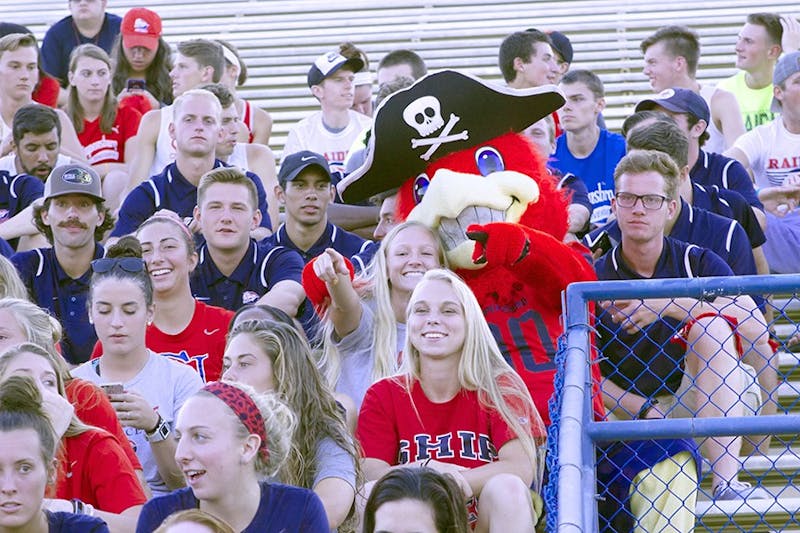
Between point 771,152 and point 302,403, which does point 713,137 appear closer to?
point 771,152

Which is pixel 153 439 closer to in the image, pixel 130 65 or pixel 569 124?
pixel 569 124

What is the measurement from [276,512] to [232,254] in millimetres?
2294

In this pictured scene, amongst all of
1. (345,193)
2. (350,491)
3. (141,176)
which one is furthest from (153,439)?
(141,176)

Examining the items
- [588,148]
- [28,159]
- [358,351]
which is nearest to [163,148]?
[28,159]

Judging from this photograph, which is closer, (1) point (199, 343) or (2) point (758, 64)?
(1) point (199, 343)

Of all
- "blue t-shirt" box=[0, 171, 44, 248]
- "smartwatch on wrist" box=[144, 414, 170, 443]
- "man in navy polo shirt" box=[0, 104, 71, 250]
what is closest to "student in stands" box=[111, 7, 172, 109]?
Result: "man in navy polo shirt" box=[0, 104, 71, 250]

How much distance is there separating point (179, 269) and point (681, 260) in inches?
68.7

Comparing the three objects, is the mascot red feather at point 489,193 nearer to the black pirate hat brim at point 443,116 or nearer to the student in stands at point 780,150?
the black pirate hat brim at point 443,116

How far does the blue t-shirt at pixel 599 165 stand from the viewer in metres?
7.29

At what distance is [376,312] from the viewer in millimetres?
5426

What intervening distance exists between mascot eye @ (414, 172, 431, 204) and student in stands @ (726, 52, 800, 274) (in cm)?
187

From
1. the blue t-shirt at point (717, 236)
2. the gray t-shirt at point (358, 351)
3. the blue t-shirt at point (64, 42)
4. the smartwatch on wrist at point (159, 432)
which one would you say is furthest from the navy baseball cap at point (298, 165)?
the blue t-shirt at point (64, 42)

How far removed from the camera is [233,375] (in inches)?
179

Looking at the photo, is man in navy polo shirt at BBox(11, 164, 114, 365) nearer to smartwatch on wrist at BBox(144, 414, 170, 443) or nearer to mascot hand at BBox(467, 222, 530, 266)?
smartwatch on wrist at BBox(144, 414, 170, 443)
